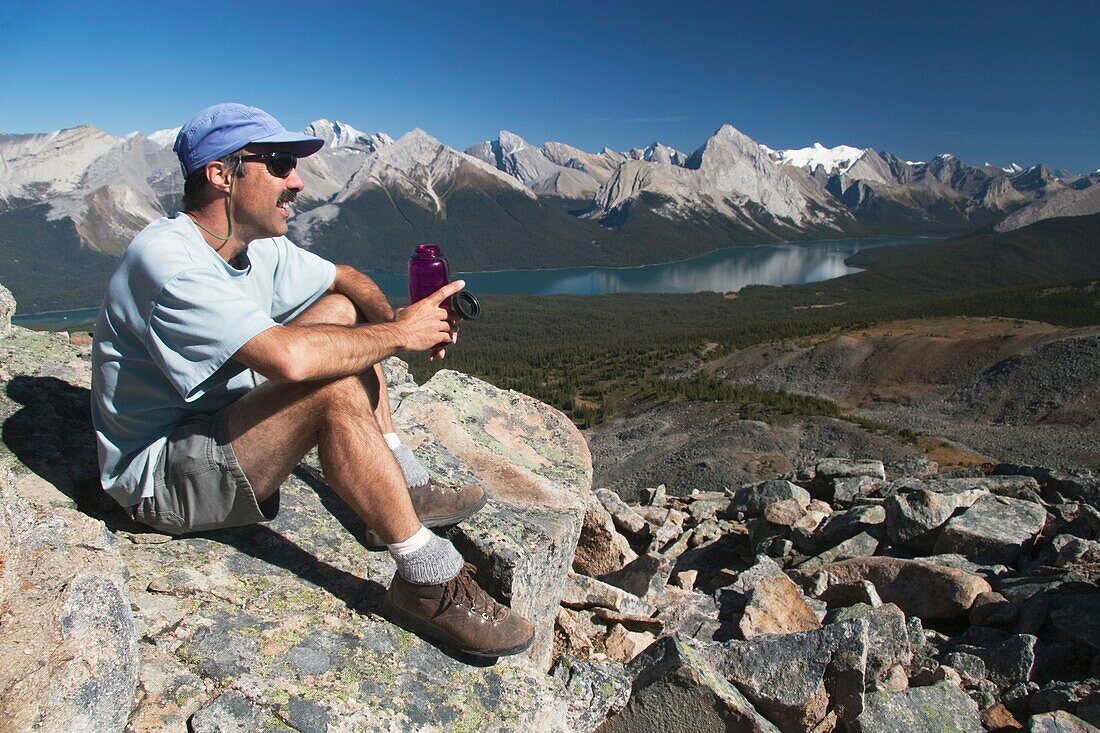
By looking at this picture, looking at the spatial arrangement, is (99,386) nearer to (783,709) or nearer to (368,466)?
(368,466)

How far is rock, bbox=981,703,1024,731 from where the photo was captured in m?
4.47

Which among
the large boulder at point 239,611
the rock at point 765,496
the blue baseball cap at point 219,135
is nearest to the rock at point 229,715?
the large boulder at point 239,611

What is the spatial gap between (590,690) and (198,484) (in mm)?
2423

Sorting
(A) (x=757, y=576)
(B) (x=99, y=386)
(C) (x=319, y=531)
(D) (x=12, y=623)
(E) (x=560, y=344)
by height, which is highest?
(B) (x=99, y=386)

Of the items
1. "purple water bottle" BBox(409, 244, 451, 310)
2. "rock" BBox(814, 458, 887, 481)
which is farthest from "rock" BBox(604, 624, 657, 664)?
"rock" BBox(814, 458, 887, 481)

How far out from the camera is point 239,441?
3.23 meters

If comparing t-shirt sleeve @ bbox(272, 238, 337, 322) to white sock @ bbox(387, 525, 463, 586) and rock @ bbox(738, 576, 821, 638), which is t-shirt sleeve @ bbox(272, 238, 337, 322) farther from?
rock @ bbox(738, 576, 821, 638)

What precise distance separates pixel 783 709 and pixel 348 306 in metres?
3.81

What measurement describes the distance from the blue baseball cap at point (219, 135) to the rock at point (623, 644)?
3.98 m

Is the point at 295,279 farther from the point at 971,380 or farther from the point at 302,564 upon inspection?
the point at 971,380

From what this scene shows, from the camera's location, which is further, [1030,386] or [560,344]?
[560,344]

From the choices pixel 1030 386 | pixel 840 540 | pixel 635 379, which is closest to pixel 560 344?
pixel 635 379

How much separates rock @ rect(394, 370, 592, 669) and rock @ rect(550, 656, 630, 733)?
0.30m

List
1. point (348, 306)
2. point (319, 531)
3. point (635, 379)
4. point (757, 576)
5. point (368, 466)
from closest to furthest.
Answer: point (368, 466), point (319, 531), point (348, 306), point (757, 576), point (635, 379)
